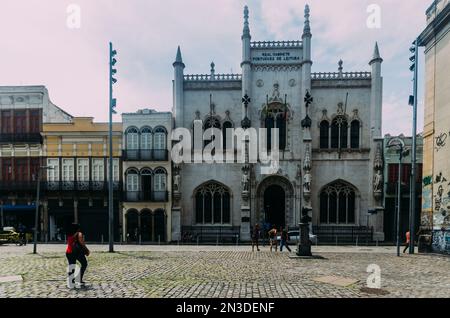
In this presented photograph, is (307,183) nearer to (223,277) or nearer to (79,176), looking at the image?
(223,277)

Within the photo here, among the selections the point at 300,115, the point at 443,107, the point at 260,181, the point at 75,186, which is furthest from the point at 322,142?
the point at 75,186

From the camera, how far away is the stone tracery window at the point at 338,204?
2444cm

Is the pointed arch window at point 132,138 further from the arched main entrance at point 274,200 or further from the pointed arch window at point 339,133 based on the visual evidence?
the pointed arch window at point 339,133

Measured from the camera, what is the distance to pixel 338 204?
80.3 feet

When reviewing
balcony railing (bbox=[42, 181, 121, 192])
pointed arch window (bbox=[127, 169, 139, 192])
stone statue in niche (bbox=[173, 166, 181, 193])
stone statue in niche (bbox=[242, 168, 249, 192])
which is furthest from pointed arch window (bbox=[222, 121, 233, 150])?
balcony railing (bbox=[42, 181, 121, 192])

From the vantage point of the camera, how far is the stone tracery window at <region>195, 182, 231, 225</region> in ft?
82.5

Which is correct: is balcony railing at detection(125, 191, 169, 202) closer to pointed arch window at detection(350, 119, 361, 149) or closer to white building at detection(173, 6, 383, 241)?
white building at detection(173, 6, 383, 241)

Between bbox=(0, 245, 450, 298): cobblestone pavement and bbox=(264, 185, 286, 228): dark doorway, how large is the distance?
1130 cm

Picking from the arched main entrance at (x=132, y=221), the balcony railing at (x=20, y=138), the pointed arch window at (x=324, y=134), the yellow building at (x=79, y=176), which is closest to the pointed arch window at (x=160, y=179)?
the arched main entrance at (x=132, y=221)

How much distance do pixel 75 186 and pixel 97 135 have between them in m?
5.06

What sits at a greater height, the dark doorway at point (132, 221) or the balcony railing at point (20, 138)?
the balcony railing at point (20, 138)

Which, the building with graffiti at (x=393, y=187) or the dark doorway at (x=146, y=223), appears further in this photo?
the dark doorway at (x=146, y=223)

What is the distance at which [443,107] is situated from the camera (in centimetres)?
1572

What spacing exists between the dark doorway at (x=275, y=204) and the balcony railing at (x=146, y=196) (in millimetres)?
9145
